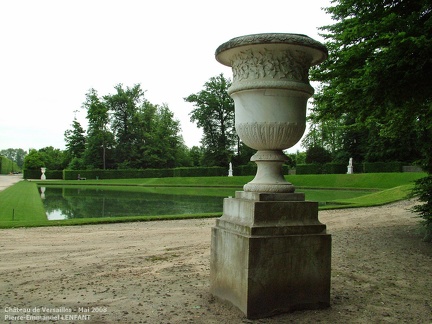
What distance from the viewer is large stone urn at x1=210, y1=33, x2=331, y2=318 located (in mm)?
3258

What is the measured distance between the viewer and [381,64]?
501 centimetres

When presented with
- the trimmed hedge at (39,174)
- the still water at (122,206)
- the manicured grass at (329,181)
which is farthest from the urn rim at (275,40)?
the trimmed hedge at (39,174)

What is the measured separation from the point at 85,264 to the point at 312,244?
132 inches

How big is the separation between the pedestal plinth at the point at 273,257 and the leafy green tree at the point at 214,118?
47247mm

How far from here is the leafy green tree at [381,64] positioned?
492 cm

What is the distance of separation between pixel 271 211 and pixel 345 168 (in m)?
40.1

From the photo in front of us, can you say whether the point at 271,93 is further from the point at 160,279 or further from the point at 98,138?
the point at 98,138

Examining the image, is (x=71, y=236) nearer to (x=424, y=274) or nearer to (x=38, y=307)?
(x=38, y=307)

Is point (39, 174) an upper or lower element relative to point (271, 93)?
lower

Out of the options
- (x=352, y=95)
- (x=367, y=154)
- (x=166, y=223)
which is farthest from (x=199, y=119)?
(x=352, y=95)

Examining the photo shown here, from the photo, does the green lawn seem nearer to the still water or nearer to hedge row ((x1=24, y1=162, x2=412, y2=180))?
the still water

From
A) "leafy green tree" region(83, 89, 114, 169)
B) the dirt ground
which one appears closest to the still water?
the dirt ground

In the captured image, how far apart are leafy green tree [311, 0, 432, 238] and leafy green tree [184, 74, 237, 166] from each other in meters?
43.8

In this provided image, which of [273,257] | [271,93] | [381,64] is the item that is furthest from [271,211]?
[381,64]
